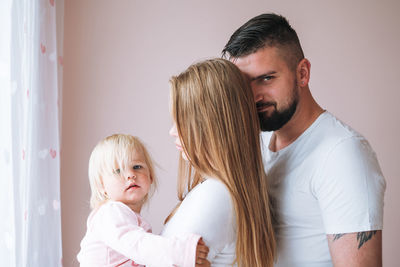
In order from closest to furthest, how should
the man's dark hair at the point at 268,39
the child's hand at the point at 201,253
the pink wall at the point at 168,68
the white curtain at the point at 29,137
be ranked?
the child's hand at the point at 201,253 → the man's dark hair at the point at 268,39 → the white curtain at the point at 29,137 → the pink wall at the point at 168,68

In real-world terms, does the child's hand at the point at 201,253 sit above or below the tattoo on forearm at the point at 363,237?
below

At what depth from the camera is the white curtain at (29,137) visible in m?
1.52

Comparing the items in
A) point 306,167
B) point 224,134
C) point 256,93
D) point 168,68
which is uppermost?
point 168,68

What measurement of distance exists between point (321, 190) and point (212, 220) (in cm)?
33

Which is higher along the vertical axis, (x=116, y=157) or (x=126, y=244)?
(x=116, y=157)

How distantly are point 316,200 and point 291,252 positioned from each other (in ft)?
0.65

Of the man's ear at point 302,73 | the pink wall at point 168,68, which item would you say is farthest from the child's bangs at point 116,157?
the pink wall at point 168,68

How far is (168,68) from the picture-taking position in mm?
2516

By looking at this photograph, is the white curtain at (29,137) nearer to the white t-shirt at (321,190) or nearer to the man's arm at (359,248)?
the white t-shirt at (321,190)

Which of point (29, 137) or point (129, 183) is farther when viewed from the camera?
point (29, 137)

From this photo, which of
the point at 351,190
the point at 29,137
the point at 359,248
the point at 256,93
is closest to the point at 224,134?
the point at 256,93

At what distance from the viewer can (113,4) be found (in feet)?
8.08

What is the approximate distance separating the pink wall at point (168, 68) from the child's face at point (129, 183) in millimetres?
1076

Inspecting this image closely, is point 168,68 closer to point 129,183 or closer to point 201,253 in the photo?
point 129,183
